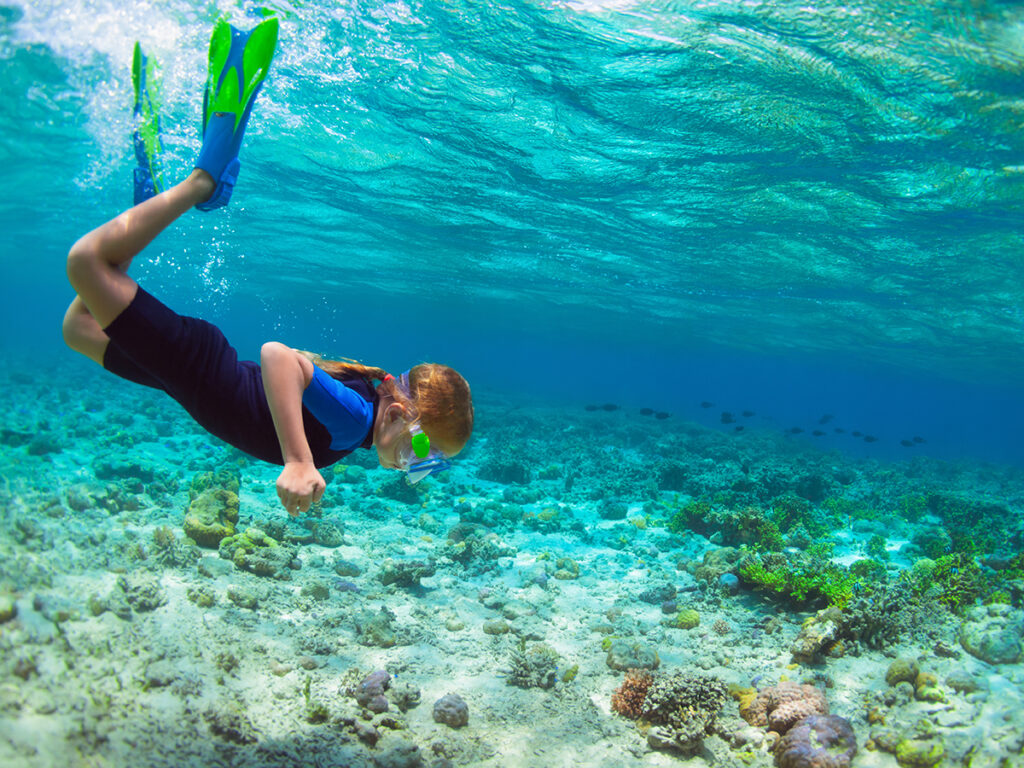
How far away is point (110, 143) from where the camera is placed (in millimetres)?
19375

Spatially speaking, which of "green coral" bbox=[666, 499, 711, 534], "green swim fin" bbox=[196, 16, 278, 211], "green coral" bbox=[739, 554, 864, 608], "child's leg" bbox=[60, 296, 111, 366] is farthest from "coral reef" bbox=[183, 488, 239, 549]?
"green coral" bbox=[666, 499, 711, 534]

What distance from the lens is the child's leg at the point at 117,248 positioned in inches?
101

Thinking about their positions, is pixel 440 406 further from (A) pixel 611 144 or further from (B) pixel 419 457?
(A) pixel 611 144

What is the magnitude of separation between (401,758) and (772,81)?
12579 mm

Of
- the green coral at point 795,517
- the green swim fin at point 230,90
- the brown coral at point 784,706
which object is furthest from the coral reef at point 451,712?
the green coral at point 795,517

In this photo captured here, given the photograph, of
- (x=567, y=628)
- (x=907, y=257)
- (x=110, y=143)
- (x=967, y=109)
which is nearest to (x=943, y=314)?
(x=907, y=257)

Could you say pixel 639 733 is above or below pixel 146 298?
below

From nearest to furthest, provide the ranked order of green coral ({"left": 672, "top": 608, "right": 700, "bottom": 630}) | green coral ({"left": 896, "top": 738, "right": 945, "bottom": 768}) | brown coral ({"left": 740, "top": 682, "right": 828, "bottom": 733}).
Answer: green coral ({"left": 896, "top": 738, "right": 945, "bottom": 768}) < brown coral ({"left": 740, "top": 682, "right": 828, "bottom": 733}) < green coral ({"left": 672, "top": 608, "right": 700, "bottom": 630})

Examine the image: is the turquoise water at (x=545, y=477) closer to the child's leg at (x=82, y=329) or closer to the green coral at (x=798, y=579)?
the green coral at (x=798, y=579)

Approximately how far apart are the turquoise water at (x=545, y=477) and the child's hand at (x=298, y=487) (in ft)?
4.66

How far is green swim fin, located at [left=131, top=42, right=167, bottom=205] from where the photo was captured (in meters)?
3.34

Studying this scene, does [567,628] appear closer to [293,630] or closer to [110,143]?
[293,630]

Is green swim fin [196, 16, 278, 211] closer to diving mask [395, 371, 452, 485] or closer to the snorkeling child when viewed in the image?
the snorkeling child

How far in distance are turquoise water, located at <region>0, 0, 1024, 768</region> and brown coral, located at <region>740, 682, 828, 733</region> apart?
5cm
